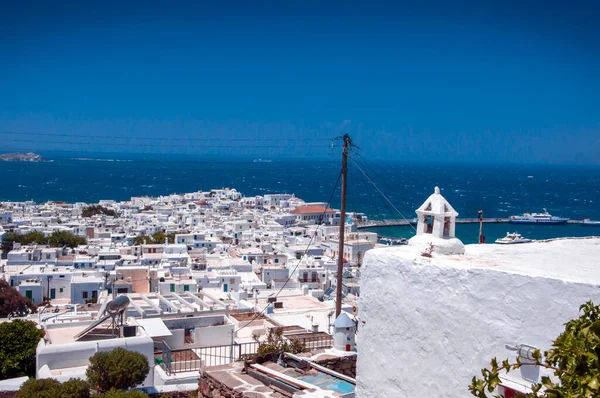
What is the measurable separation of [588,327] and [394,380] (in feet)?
9.42

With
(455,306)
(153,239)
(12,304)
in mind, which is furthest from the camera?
(153,239)

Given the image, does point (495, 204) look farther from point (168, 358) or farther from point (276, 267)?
point (168, 358)

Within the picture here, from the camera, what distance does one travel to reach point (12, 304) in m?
27.3

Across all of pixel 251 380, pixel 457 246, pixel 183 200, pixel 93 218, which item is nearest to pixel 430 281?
pixel 457 246

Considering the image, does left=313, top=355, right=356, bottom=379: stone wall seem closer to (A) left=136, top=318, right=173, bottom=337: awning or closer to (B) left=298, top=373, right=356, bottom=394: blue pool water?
(B) left=298, top=373, right=356, bottom=394: blue pool water

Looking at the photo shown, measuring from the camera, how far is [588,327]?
108 inches

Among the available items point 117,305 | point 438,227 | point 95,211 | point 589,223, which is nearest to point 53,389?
point 117,305

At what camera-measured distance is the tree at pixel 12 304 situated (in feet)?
88.0

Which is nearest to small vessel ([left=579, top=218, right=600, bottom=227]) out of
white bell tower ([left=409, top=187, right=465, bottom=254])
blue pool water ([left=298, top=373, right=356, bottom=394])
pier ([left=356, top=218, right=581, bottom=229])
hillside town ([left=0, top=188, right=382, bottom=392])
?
pier ([left=356, top=218, right=581, bottom=229])

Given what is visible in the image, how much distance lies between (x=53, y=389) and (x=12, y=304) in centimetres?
1824

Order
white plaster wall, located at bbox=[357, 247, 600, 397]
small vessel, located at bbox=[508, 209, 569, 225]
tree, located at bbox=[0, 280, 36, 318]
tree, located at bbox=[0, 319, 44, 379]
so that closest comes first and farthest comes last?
1. white plaster wall, located at bbox=[357, 247, 600, 397]
2. tree, located at bbox=[0, 319, 44, 379]
3. tree, located at bbox=[0, 280, 36, 318]
4. small vessel, located at bbox=[508, 209, 569, 225]

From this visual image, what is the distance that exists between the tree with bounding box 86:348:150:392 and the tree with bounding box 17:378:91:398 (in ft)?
3.15

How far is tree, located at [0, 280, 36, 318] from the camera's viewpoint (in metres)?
26.8

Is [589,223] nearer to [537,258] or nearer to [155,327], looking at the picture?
[155,327]
